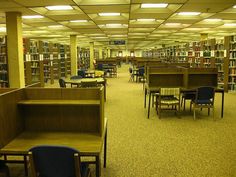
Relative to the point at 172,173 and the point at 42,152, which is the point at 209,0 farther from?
the point at 42,152

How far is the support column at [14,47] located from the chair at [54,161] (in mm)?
4837

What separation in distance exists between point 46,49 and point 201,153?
12077 mm

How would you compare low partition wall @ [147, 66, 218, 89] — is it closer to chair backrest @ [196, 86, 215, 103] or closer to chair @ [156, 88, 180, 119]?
chair @ [156, 88, 180, 119]

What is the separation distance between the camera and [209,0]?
5.44m

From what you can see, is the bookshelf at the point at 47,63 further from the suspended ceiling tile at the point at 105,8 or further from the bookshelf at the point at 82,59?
the suspended ceiling tile at the point at 105,8

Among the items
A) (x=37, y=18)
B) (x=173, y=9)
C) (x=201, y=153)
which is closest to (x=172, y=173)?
(x=201, y=153)

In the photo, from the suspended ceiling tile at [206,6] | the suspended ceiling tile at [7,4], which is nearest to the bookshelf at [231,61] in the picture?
the suspended ceiling tile at [206,6]

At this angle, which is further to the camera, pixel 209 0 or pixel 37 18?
pixel 37 18

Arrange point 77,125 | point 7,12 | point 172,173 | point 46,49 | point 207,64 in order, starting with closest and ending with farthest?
1. point 77,125
2. point 172,173
3. point 7,12
4. point 207,64
5. point 46,49

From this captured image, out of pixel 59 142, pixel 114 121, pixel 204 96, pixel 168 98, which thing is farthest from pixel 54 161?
pixel 168 98

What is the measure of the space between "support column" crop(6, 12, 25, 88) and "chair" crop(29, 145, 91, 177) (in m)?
4.84

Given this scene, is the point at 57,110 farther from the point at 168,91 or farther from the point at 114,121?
the point at 168,91

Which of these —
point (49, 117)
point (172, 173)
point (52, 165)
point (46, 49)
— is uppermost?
point (46, 49)

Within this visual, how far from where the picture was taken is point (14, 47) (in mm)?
6582
